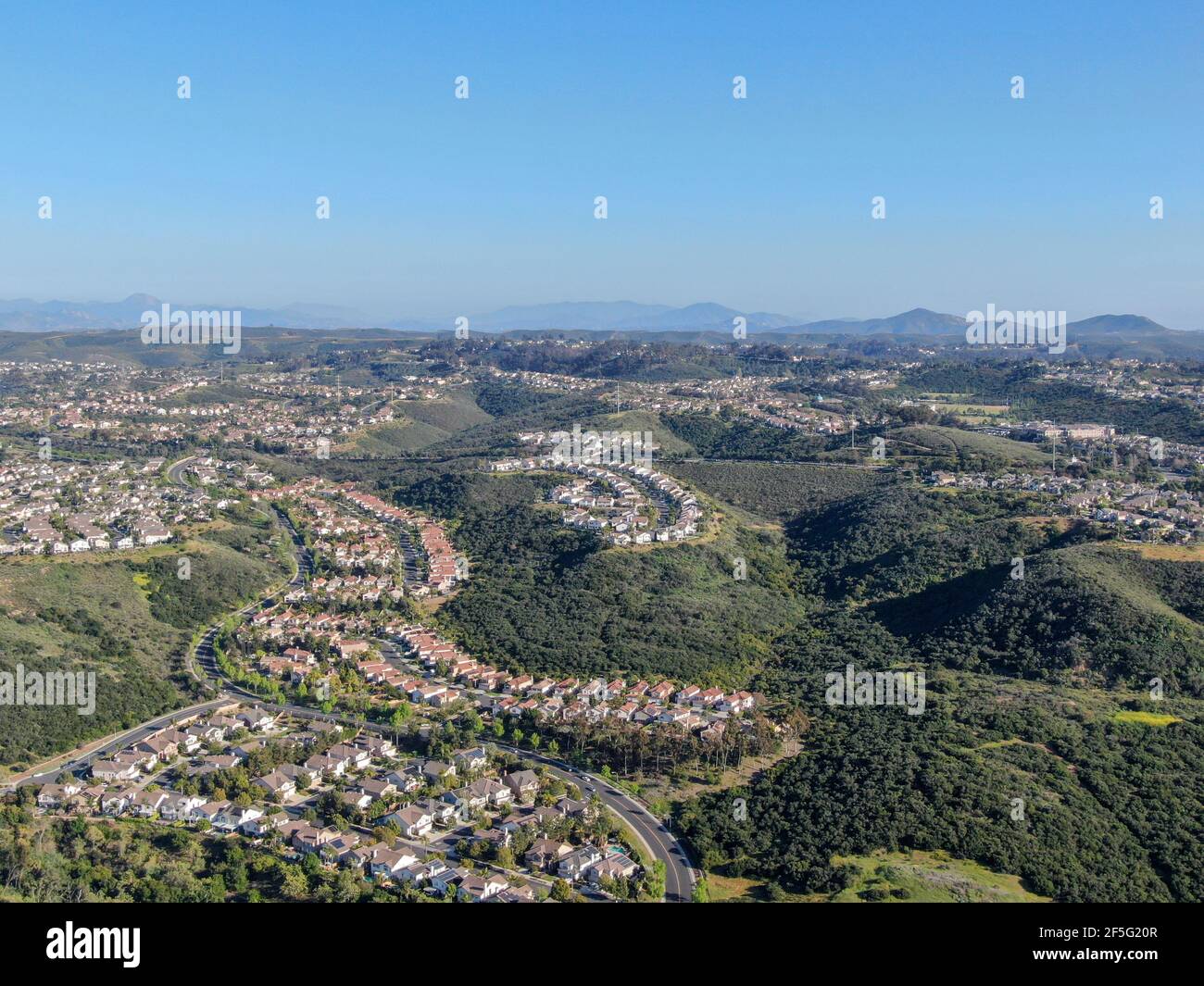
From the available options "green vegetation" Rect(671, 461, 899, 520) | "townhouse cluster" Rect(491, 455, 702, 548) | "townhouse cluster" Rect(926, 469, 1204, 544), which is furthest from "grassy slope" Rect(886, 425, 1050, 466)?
"townhouse cluster" Rect(491, 455, 702, 548)

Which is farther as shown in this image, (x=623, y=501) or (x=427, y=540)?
(x=623, y=501)

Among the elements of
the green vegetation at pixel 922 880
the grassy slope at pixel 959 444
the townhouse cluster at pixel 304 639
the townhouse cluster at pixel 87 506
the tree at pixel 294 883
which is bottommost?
the tree at pixel 294 883

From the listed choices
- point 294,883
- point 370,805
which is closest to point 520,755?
point 370,805

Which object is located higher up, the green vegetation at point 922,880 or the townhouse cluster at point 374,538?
the townhouse cluster at point 374,538

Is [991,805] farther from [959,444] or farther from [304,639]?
[959,444]

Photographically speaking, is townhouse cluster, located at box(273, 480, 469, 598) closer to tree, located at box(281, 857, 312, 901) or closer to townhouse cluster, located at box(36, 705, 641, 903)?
townhouse cluster, located at box(36, 705, 641, 903)

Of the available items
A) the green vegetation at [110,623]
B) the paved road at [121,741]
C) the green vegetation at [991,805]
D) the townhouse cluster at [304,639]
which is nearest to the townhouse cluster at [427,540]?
the townhouse cluster at [304,639]

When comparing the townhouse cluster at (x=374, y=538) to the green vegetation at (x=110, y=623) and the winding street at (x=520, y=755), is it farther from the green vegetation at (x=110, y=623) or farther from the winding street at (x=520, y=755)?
the winding street at (x=520, y=755)

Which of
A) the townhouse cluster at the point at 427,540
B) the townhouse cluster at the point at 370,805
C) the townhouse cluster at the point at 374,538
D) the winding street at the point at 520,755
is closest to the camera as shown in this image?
the townhouse cluster at the point at 370,805
